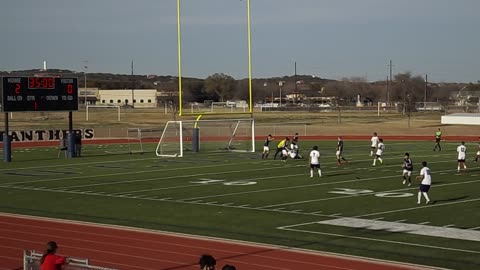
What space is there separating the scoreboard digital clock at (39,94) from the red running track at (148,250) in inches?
827

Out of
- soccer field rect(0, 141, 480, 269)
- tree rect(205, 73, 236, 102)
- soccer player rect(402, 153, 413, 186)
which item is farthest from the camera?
tree rect(205, 73, 236, 102)

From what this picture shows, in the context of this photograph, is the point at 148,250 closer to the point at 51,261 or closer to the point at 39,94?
the point at 51,261

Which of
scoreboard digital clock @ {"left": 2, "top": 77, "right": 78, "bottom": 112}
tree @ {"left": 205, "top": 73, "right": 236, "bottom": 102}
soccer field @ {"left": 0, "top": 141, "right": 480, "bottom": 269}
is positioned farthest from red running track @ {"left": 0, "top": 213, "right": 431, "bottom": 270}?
tree @ {"left": 205, "top": 73, "right": 236, "bottom": 102}

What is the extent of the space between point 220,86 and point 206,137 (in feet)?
382

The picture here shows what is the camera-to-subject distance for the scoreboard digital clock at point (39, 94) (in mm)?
39781

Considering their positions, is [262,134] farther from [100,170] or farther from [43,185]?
[43,185]

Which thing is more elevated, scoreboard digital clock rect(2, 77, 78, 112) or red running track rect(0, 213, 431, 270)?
scoreboard digital clock rect(2, 77, 78, 112)

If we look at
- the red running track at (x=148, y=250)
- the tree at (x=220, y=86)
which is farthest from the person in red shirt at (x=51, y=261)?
the tree at (x=220, y=86)

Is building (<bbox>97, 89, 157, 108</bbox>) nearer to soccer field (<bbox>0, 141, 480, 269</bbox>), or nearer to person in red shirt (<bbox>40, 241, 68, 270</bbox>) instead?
soccer field (<bbox>0, 141, 480, 269</bbox>)

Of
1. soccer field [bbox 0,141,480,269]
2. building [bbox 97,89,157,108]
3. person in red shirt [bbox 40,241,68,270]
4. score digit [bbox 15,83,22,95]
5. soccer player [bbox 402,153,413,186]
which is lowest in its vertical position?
soccer field [bbox 0,141,480,269]

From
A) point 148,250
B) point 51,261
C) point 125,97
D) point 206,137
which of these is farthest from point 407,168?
point 125,97

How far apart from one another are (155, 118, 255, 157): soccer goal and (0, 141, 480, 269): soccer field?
541cm

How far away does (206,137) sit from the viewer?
205 feet

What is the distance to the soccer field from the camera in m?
17.5
